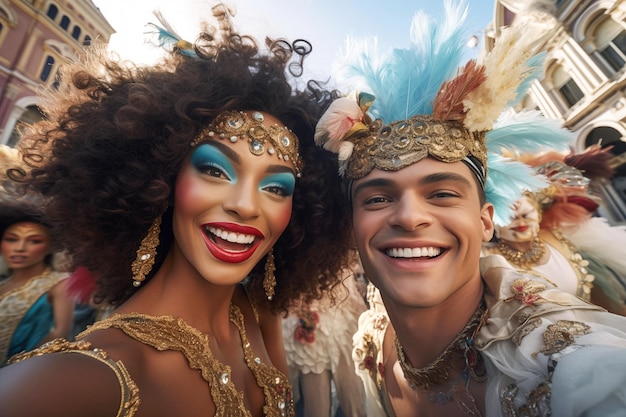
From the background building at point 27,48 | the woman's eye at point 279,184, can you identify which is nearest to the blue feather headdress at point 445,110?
the woman's eye at point 279,184

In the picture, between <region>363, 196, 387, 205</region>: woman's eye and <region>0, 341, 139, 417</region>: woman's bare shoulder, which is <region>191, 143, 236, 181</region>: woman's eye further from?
<region>0, 341, 139, 417</region>: woman's bare shoulder

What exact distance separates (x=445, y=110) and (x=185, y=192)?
142 cm

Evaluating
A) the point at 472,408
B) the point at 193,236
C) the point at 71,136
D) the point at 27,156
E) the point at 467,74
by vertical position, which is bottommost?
the point at 472,408

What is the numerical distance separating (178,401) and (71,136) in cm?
143

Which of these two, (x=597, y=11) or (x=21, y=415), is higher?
(x=597, y=11)

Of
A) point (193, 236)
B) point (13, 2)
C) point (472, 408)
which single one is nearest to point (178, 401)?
point (193, 236)

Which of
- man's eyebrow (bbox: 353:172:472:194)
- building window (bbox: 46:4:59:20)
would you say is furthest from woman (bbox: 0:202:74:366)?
building window (bbox: 46:4:59:20)

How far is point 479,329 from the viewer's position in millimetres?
1298

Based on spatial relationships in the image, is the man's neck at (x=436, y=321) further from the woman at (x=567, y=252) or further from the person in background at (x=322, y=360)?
the woman at (x=567, y=252)

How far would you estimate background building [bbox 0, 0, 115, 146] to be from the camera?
10219 mm

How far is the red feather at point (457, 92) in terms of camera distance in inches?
56.6

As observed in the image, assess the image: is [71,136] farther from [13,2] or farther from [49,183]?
[13,2]

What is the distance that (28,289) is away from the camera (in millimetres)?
2957

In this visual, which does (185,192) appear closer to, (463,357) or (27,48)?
(463,357)
